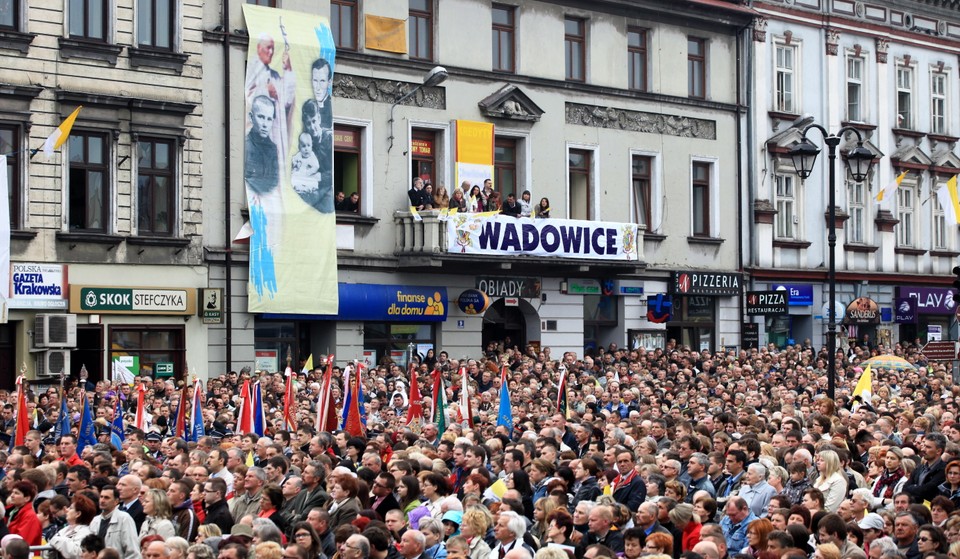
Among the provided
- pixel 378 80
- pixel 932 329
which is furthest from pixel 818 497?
pixel 932 329

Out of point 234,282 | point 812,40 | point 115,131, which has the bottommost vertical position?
point 234,282

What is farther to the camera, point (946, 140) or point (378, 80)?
point (946, 140)

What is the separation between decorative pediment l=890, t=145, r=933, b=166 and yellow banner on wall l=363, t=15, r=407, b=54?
1838cm

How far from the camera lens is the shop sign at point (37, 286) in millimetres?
29938

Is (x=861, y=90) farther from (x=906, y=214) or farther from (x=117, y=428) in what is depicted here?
(x=117, y=428)

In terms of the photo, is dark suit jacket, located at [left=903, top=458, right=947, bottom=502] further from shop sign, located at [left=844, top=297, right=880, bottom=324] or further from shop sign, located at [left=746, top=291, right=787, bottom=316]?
shop sign, located at [left=844, top=297, right=880, bottom=324]

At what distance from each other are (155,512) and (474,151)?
24.7m

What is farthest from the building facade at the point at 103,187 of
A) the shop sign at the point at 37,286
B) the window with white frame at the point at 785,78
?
the window with white frame at the point at 785,78

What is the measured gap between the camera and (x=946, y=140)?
49188mm

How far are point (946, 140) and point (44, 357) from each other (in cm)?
3034

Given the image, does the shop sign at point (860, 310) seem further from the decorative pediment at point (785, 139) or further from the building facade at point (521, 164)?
the decorative pediment at point (785, 139)

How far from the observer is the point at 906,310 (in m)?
47.3

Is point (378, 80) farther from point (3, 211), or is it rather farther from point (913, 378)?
point (913, 378)

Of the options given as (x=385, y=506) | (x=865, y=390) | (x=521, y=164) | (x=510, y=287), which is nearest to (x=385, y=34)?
(x=521, y=164)
